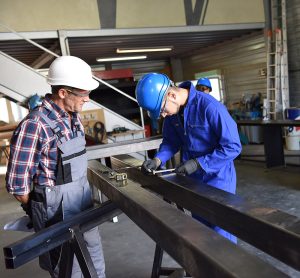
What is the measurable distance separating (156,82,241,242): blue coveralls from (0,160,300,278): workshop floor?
1.20 m

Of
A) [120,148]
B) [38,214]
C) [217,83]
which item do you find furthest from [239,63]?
[38,214]

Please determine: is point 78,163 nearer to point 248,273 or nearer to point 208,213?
point 208,213

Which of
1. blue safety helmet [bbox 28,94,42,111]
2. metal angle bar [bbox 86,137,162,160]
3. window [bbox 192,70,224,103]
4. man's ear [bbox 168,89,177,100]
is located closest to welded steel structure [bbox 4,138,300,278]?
man's ear [bbox 168,89,177,100]

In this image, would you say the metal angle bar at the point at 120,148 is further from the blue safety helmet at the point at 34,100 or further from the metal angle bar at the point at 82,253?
the metal angle bar at the point at 82,253

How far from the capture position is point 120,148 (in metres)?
4.56

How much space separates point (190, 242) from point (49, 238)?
0.94m

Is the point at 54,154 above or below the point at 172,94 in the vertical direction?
below

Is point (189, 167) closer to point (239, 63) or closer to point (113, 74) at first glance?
point (113, 74)

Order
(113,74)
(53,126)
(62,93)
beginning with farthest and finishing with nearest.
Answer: (113,74), (62,93), (53,126)

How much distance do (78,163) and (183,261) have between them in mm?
1121

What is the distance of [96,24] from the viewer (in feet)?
23.4

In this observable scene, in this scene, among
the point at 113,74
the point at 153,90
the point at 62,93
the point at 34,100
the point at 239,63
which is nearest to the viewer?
the point at 62,93

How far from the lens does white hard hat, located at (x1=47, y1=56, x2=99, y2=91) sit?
2.10 meters

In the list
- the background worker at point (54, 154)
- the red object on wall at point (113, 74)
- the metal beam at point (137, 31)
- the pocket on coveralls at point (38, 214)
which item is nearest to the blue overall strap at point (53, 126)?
the background worker at point (54, 154)
